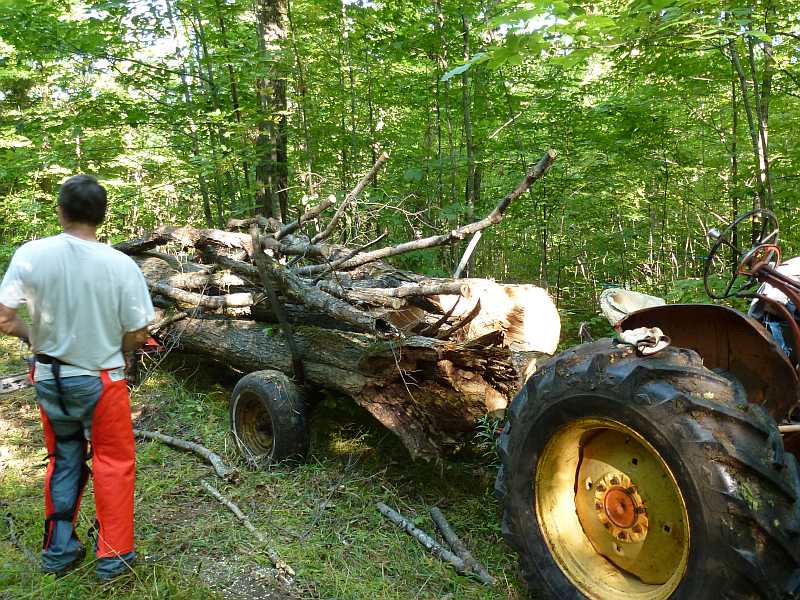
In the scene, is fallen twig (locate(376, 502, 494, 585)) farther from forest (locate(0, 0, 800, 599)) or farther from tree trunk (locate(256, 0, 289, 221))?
tree trunk (locate(256, 0, 289, 221))

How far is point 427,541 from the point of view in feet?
10.0

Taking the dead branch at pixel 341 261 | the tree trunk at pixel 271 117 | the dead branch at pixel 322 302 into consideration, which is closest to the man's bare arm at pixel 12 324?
the dead branch at pixel 322 302

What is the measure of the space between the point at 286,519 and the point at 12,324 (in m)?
1.87

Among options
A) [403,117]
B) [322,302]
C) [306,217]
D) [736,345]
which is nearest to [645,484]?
[736,345]

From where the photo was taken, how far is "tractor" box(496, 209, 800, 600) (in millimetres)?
1790

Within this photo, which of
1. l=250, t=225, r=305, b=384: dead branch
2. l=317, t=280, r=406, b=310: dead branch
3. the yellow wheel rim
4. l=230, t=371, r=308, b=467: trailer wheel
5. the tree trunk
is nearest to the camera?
the yellow wheel rim

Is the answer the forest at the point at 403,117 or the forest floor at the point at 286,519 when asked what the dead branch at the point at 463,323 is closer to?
the forest floor at the point at 286,519

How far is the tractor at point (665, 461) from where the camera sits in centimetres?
179

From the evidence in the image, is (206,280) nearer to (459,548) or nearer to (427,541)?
(427,541)

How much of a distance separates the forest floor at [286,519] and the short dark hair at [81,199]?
1767mm

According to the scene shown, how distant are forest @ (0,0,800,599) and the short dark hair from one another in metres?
1.80

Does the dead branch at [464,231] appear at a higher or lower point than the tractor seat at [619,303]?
higher

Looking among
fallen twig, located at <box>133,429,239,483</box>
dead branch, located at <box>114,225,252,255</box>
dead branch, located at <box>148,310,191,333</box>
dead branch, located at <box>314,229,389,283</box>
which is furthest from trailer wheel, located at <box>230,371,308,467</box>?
dead branch, located at <box>114,225,252,255</box>

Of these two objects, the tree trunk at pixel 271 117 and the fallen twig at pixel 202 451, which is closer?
the fallen twig at pixel 202 451
